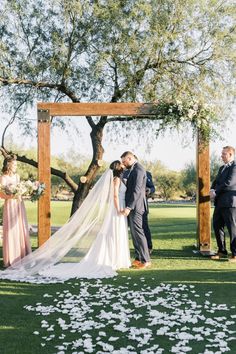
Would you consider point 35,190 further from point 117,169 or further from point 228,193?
point 228,193

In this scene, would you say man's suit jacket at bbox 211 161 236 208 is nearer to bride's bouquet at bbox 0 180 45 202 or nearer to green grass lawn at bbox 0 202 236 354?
green grass lawn at bbox 0 202 236 354

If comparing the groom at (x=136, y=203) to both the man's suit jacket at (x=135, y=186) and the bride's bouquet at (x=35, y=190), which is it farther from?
the bride's bouquet at (x=35, y=190)

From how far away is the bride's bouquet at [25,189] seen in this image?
8.68 metres

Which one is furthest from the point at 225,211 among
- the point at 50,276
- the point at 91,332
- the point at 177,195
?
the point at 177,195

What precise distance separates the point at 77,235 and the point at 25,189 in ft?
3.54

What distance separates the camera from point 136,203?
28.5ft

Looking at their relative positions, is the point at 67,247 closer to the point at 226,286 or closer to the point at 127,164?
the point at 127,164

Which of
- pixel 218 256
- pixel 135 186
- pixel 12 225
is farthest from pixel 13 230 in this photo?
pixel 218 256

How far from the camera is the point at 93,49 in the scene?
611 inches

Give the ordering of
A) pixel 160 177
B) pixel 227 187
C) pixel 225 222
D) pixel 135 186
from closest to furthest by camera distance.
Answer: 1. pixel 135 186
2. pixel 227 187
3. pixel 225 222
4. pixel 160 177

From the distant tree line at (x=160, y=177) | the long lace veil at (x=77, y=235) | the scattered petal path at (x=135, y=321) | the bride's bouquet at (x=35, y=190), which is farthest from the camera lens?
the distant tree line at (x=160, y=177)

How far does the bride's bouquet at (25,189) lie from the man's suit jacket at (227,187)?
301 cm

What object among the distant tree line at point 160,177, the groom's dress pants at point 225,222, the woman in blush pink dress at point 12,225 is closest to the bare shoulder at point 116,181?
the woman in blush pink dress at point 12,225

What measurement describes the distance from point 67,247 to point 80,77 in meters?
8.42
